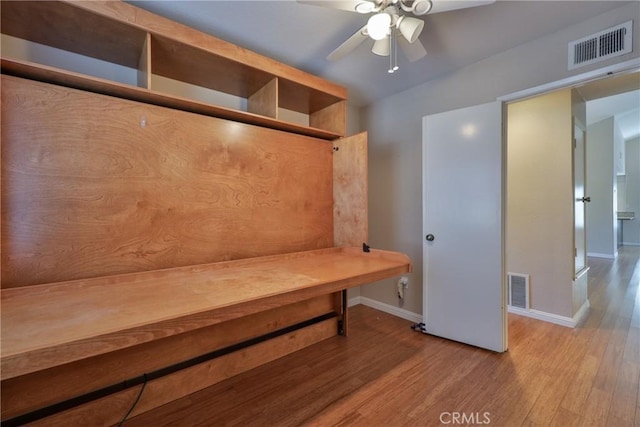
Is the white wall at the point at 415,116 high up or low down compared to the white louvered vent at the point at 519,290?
up

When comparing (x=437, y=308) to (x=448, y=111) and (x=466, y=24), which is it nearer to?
(x=448, y=111)

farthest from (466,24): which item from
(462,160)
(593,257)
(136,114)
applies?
(593,257)

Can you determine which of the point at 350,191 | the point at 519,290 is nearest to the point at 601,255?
the point at 519,290

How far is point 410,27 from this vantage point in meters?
1.50

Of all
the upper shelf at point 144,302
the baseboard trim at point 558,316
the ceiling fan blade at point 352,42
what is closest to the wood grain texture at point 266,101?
the ceiling fan blade at point 352,42

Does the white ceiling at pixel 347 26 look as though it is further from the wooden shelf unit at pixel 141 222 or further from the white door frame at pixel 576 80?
the white door frame at pixel 576 80

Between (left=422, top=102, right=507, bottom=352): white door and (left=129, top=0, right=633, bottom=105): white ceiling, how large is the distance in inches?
19.9

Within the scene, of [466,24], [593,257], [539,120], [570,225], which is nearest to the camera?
[466,24]

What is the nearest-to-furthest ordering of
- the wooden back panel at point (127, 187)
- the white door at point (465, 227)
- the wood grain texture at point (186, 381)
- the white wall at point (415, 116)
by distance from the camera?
the wooden back panel at point (127, 187)
the wood grain texture at point (186, 381)
the white wall at point (415, 116)
the white door at point (465, 227)

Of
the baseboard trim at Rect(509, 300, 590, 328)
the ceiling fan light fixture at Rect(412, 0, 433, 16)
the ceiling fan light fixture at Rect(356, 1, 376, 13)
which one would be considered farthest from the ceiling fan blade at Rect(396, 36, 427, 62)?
the baseboard trim at Rect(509, 300, 590, 328)

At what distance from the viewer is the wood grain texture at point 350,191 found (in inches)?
93.9

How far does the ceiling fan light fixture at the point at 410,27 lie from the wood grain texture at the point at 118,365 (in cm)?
216

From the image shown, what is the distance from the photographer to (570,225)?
2.77 meters

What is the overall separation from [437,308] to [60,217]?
2.85 metres
